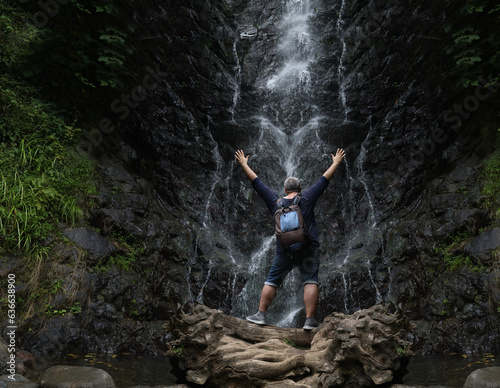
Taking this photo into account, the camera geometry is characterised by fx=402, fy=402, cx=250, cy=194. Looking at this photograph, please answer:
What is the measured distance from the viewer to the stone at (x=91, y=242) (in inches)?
285

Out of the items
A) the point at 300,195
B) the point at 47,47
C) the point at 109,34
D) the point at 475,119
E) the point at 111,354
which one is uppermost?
the point at 109,34

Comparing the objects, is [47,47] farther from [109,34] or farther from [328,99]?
[328,99]

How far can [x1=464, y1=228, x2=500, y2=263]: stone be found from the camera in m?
7.05

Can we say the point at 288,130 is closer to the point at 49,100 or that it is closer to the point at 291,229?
the point at 49,100

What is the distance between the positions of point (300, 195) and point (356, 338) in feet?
6.20

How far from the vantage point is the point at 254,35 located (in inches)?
654

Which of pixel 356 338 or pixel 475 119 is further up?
pixel 475 119

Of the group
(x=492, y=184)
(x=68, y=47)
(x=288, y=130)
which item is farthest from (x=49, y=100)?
(x=492, y=184)

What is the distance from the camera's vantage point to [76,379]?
4.09 m

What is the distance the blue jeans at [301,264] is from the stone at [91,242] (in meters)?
3.84

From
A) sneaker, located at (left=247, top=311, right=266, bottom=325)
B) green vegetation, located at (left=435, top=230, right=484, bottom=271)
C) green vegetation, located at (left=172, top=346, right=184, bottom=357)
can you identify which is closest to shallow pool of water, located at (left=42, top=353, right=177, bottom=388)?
green vegetation, located at (left=172, top=346, right=184, bottom=357)

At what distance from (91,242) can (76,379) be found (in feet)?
12.1

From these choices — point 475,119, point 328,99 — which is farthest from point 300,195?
point 328,99

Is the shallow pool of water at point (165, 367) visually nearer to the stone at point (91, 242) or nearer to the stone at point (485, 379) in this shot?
the stone at point (485, 379)
